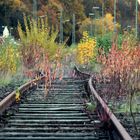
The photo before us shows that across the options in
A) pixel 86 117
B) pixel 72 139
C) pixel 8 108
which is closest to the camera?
pixel 72 139

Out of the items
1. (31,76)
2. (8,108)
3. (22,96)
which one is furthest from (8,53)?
(8,108)

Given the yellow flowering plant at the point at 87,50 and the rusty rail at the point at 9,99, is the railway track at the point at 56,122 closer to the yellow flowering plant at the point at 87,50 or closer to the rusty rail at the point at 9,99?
the rusty rail at the point at 9,99

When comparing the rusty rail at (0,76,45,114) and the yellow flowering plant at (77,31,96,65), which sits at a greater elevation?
the rusty rail at (0,76,45,114)

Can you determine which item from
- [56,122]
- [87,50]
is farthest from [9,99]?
[87,50]

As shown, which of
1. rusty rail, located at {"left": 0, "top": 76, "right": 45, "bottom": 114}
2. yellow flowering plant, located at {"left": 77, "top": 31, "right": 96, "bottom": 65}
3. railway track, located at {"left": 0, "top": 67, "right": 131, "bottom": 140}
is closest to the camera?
railway track, located at {"left": 0, "top": 67, "right": 131, "bottom": 140}

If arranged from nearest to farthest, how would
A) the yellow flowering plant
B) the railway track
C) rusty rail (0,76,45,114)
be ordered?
the railway track, rusty rail (0,76,45,114), the yellow flowering plant

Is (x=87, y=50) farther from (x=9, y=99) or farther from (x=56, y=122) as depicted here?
(x=56, y=122)

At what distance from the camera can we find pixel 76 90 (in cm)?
1355

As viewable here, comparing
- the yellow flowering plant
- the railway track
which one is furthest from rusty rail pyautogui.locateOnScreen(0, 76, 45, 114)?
the yellow flowering plant

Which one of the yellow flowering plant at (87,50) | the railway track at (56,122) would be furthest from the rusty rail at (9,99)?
the yellow flowering plant at (87,50)

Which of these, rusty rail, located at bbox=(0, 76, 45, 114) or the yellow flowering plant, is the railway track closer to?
rusty rail, located at bbox=(0, 76, 45, 114)

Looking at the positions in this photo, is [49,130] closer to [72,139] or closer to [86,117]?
[72,139]

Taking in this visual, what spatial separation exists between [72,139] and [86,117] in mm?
1817

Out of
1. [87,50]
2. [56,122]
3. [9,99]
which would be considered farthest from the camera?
[87,50]
